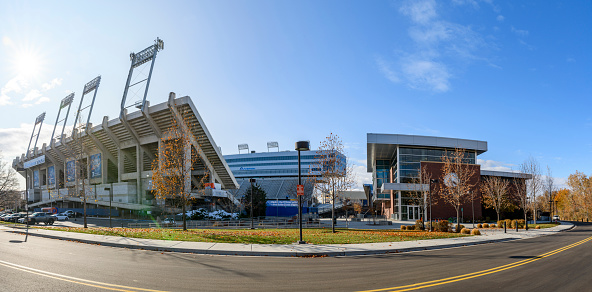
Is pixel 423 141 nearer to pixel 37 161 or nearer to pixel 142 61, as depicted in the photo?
pixel 142 61

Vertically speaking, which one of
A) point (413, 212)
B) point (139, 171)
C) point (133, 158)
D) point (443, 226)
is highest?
point (133, 158)

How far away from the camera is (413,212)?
5497cm

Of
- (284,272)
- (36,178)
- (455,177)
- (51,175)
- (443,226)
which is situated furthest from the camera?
(36,178)

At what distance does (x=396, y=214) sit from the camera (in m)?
56.0

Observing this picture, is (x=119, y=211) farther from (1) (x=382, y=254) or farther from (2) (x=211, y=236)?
(1) (x=382, y=254)

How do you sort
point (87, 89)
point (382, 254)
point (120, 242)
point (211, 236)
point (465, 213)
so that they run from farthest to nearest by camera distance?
point (87, 89) → point (465, 213) → point (211, 236) → point (120, 242) → point (382, 254)

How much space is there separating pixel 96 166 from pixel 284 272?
246ft

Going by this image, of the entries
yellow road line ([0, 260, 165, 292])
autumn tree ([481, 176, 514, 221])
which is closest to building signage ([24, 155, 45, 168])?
yellow road line ([0, 260, 165, 292])

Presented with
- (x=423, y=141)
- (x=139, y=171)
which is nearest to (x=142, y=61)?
(x=139, y=171)

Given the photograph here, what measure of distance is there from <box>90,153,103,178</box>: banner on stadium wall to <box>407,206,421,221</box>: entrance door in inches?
2393

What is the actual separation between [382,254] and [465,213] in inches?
1746

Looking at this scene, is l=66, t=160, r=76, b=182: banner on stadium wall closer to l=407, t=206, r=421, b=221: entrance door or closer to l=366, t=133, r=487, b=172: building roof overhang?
l=366, t=133, r=487, b=172: building roof overhang

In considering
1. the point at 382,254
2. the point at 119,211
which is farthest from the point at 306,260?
the point at 119,211

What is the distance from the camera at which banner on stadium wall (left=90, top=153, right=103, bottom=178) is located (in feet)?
239
